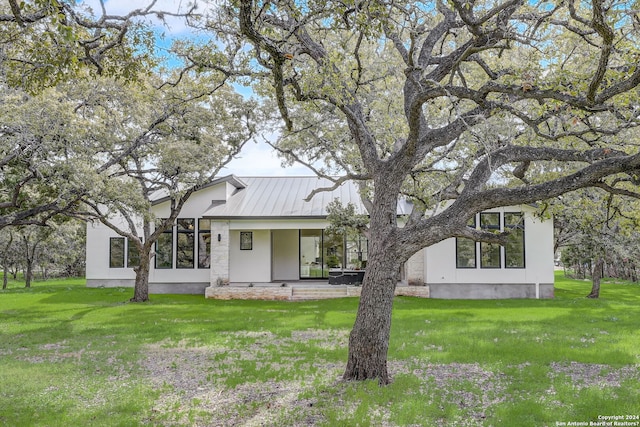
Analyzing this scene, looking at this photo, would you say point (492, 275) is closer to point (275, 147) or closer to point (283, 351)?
point (275, 147)

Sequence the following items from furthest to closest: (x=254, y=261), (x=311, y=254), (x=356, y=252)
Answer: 1. (x=311, y=254)
2. (x=356, y=252)
3. (x=254, y=261)

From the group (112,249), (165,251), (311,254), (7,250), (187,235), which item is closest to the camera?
(165,251)

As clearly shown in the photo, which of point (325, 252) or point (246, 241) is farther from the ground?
point (246, 241)

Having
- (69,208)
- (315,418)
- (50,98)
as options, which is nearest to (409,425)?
(315,418)

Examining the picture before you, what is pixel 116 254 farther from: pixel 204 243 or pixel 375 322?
pixel 375 322

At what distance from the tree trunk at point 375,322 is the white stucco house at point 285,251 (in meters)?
11.9

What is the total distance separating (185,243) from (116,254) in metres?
3.17

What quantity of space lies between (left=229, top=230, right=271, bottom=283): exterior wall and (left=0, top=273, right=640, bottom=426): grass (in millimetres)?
5969

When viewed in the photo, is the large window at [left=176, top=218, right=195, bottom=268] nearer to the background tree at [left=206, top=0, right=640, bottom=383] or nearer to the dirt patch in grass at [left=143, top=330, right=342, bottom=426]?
the dirt patch in grass at [left=143, top=330, right=342, bottom=426]

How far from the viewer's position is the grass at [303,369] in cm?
543

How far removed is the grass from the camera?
5426 mm

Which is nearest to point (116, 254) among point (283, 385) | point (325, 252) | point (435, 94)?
point (325, 252)

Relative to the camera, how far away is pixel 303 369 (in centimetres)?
738

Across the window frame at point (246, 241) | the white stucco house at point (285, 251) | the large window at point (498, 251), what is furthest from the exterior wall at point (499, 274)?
the window frame at point (246, 241)
